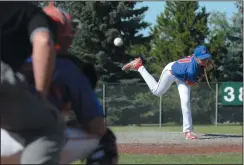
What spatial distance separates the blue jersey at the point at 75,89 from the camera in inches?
171

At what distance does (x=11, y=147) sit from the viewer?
172 inches

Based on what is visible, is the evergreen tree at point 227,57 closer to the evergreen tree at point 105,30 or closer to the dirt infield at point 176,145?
the evergreen tree at point 105,30

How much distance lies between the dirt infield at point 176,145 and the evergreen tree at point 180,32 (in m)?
28.8

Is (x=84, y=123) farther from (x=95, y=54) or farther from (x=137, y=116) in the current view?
(x=95, y=54)

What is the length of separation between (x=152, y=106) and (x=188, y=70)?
18.5 metres

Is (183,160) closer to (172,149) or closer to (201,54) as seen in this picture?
(172,149)

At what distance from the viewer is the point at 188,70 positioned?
11938 millimetres

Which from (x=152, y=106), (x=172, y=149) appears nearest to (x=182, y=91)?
(x=172, y=149)

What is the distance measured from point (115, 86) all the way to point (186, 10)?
535 inches

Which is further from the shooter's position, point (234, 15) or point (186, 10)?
point (234, 15)

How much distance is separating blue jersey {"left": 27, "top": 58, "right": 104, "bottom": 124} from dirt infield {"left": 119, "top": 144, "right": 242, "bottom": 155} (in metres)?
5.02

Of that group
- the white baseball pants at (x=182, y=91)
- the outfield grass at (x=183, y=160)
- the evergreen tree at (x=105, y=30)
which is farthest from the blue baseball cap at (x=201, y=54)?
the evergreen tree at (x=105, y=30)

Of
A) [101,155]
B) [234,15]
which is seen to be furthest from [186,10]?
[101,155]

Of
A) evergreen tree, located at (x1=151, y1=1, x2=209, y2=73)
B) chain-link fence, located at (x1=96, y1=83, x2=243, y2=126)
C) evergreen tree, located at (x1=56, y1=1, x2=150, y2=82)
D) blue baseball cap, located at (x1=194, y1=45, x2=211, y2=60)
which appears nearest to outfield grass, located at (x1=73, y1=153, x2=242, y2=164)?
blue baseball cap, located at (x1=194, y1=45, x2=211, y2=60)
